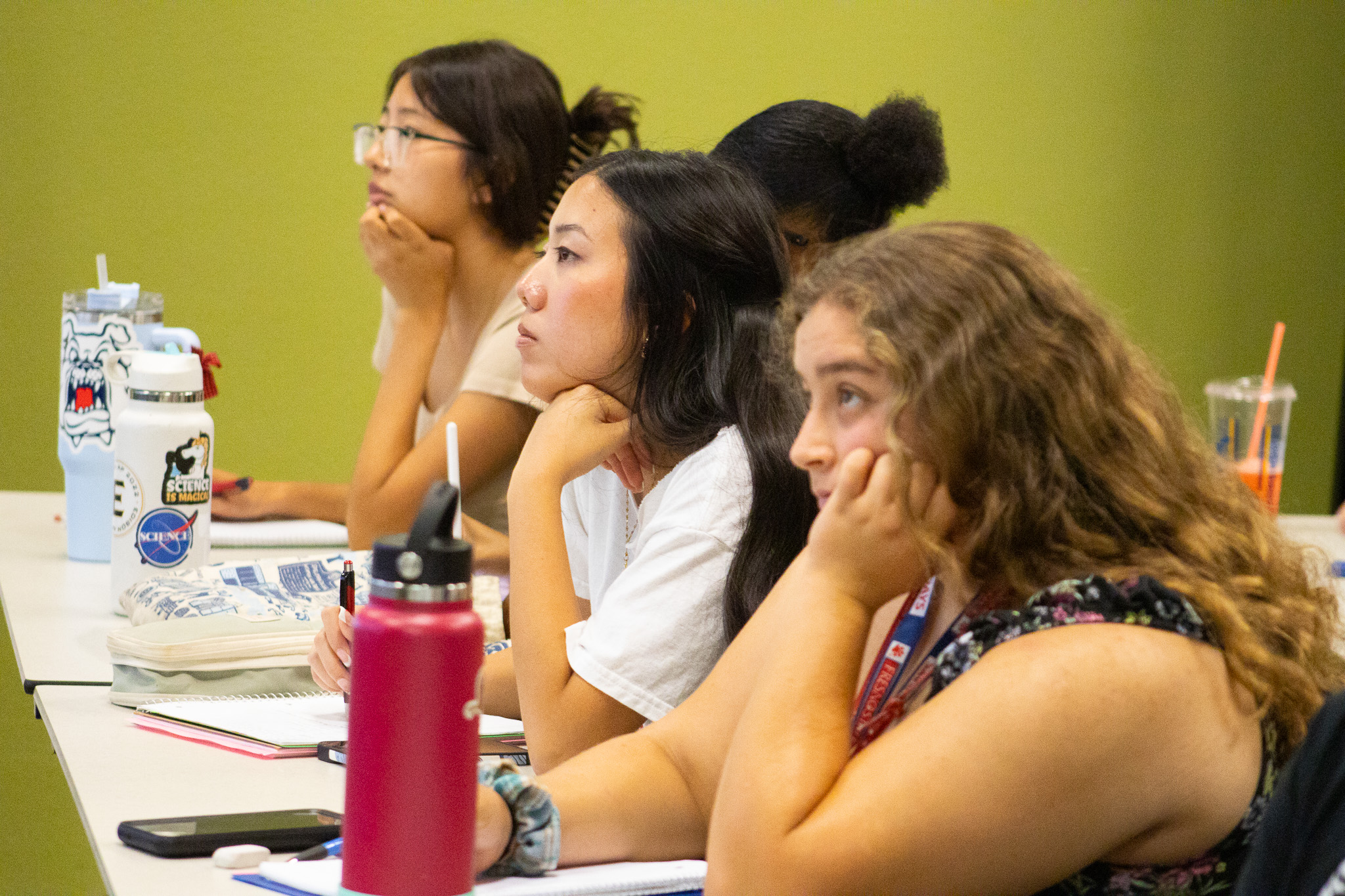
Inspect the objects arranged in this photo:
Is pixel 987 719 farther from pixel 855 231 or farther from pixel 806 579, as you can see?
pixel 855 231

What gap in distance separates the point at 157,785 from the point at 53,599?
0.68 m

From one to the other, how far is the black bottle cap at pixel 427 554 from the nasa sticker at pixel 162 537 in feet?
3.22

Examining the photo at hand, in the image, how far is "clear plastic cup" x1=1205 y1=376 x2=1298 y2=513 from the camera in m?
2.18

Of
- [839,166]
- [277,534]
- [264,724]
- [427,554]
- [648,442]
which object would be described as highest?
[839,166]

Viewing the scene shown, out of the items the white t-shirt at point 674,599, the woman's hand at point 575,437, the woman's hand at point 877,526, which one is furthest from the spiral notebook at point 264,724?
the woman's hand at point 877,526

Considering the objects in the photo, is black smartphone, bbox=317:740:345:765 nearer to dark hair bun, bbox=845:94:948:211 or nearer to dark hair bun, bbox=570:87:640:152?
dark hair bun, bbox=845:94:948:211

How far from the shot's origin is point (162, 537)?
1.54 metres

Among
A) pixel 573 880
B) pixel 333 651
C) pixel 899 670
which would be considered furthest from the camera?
pixel 333 651

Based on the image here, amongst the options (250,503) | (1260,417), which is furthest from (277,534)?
(1260,417)

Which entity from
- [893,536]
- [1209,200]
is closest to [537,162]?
[893,536]

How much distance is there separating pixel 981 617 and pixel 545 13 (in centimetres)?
258

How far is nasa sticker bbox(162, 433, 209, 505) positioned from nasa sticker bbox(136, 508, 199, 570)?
0.02 metres

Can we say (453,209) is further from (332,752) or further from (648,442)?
(332,752)

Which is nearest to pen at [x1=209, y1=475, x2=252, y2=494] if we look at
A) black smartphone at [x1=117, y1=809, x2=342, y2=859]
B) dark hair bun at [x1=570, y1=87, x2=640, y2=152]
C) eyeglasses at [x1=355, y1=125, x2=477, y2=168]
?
eyeglasses at [x1=355, y1=125, x2=477, y2=168]
